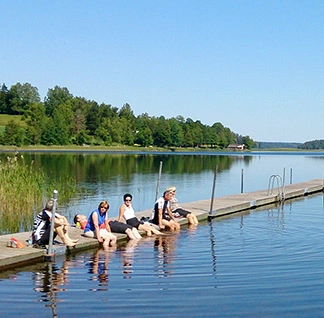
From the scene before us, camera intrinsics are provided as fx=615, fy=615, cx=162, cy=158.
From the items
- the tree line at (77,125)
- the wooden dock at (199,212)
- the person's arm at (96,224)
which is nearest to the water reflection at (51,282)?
the wooden dock at (199,212)

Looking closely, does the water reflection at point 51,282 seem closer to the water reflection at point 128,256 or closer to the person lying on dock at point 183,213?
the water reflection at point 128,256

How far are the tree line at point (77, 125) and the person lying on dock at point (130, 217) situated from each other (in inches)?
3953

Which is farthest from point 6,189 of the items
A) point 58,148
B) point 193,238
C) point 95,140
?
point 95,140

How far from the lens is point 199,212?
72.3ft

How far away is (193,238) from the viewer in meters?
17.5

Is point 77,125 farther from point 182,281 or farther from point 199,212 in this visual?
point 182,281

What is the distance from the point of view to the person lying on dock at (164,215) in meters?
18.6

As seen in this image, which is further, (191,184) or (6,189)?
(191,184)

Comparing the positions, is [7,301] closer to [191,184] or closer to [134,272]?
[134,272]

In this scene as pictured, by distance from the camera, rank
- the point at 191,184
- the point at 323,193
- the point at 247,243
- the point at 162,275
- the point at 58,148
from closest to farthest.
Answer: the point at 162,275 → the point at 247,243 → the point at 323,193 → the point at 191,184 → the point at 58,148

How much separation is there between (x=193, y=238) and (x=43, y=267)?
588 cm

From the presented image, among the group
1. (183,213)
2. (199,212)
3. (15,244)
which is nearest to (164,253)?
(15,244)

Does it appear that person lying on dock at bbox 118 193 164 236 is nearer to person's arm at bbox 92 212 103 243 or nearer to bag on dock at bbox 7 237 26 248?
person's arm at bbox 92 212 103 243

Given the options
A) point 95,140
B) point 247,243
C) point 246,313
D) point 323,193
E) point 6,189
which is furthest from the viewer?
point 95,140
